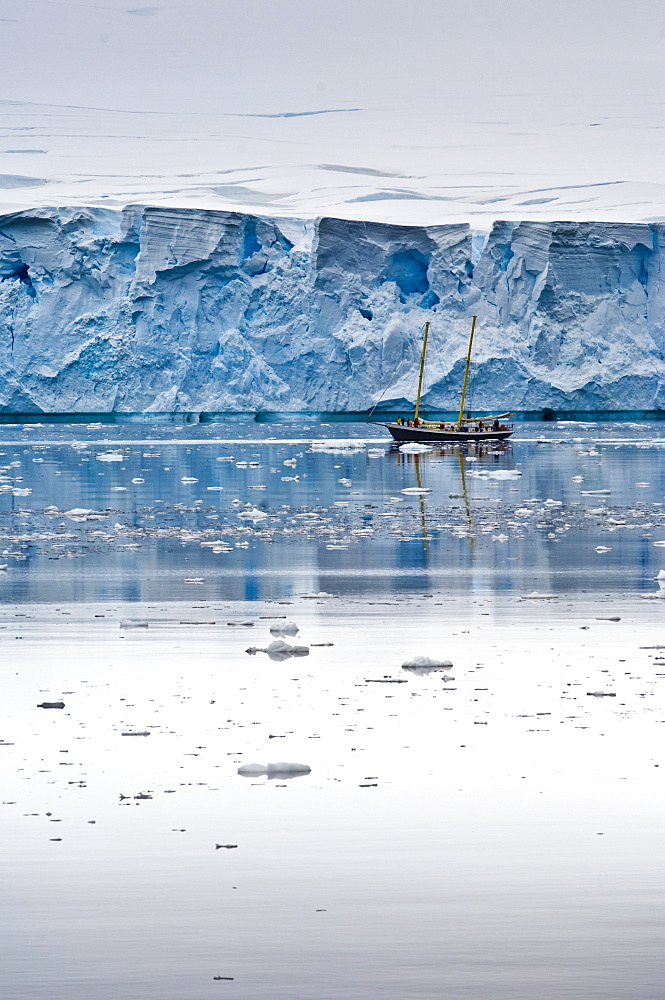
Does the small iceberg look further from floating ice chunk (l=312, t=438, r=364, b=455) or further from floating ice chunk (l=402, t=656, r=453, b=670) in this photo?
floating ice chunk (l=312, t=438, r=364, b=455)

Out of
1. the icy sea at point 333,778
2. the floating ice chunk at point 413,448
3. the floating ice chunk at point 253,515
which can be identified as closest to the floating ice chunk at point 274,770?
the icy sea at point 333,778

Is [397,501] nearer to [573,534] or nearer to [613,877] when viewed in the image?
[573,534]

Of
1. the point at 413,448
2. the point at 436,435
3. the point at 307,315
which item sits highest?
the point at 307,315

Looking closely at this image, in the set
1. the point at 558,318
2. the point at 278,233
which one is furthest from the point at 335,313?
the point at 558,318

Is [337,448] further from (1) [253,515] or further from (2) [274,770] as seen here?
(2) [274,770]

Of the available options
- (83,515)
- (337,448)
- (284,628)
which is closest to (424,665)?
(284,628)

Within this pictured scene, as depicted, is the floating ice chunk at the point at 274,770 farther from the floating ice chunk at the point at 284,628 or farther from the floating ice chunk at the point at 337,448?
the floating ice chunk at the point at 337,448

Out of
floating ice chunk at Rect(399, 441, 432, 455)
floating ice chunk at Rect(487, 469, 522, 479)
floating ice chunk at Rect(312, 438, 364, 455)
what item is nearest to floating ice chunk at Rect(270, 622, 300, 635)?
floating ice chunk at Rect(487, 469, 522, 479)
